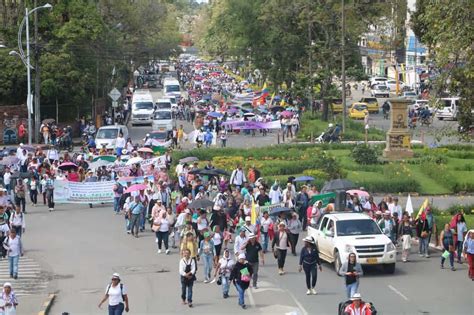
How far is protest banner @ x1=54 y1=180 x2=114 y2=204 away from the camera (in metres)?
40.3

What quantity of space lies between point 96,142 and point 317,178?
1850cm

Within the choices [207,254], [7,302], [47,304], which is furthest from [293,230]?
[7,302]

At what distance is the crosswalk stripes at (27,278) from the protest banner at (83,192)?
10.1 m

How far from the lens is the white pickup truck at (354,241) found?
26.4 meters

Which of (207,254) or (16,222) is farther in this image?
(16,222)

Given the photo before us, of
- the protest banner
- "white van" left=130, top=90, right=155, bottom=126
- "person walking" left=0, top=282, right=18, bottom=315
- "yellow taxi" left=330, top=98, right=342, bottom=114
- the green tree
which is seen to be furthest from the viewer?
"yellow taxi" left=330, top=98, right=342, bottom=114

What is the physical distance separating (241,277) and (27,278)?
688 centimetres

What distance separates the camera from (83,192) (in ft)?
133

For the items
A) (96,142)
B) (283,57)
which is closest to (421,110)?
(283,57)

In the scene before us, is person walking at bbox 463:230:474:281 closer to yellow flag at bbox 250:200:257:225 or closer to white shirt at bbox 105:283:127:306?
yellow flag at bbox 250:200:257:225

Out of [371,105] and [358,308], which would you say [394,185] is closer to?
[358,308]

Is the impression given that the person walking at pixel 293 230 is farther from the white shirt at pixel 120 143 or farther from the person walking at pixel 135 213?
the white shirt at pixel 120 143

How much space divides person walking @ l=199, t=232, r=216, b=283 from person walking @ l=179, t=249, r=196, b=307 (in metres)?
2.34

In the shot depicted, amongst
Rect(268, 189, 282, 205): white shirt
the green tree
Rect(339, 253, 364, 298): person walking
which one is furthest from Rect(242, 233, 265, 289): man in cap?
Rect(268, 189, 282, 205): white shirt
